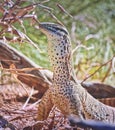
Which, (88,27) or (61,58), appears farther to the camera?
(88,27)

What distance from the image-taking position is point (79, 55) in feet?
13.1

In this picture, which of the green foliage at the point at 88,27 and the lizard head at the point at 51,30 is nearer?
the lizard head at the point at 51,30

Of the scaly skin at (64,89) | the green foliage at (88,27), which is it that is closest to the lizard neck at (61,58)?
the scaly skin at (64,89)

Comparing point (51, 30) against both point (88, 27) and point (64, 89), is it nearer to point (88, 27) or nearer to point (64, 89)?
point (64, 89)

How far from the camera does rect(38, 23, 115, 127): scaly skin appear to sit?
4.56ft

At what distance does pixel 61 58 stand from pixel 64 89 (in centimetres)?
12

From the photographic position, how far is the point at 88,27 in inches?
182

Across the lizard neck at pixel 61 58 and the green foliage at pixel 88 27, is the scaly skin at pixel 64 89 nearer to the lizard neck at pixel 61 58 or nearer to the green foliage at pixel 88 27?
the lizard neck at pixel 61 58

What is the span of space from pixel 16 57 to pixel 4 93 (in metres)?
0.41

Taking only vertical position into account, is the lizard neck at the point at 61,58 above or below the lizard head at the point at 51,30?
below

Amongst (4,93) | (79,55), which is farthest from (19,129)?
(79,55)

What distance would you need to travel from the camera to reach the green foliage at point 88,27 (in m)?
4.09

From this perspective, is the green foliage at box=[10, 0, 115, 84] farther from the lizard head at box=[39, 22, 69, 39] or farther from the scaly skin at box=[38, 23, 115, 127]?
→ the lizard head at box=[39, 22, 69, 39]

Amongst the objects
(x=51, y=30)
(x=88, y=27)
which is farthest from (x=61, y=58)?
(x=88, y=27)
